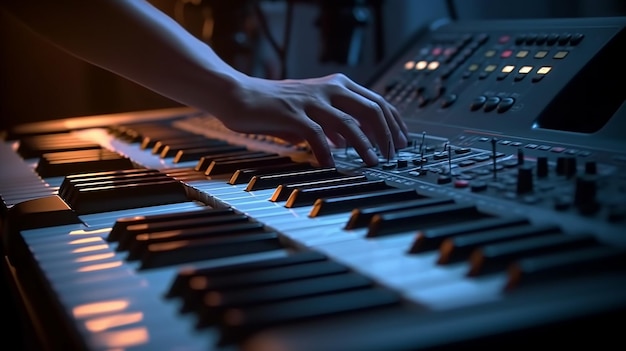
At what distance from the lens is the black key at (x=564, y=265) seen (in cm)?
56

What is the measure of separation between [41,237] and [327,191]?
33 cm

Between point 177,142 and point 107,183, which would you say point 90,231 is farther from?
point 177,142

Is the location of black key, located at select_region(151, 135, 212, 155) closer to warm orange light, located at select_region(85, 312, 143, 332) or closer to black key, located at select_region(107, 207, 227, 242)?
black key, located at select_region(107, 207, 227, 242)

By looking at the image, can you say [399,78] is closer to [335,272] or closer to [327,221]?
[327,221]

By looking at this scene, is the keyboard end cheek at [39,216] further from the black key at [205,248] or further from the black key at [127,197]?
the black key at [205,248]

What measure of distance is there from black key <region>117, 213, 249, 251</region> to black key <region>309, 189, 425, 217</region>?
8cm

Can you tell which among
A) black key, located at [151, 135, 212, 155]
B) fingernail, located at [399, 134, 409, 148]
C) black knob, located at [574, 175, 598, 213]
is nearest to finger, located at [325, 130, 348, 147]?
fingernail, located at [399, 134, 409, 148]

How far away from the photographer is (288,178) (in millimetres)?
1064

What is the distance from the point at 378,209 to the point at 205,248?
19 cm

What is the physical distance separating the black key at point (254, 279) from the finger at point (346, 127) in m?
0.48

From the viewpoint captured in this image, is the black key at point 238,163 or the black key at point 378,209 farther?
the black key at point 238,163

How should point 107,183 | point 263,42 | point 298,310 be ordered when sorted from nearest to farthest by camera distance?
point 298,310
point 107,183
point 263,42

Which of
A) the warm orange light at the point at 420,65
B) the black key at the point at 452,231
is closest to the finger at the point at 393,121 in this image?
the warm orange light at the point at 420,65

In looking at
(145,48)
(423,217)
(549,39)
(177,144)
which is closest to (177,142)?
(177,144)
